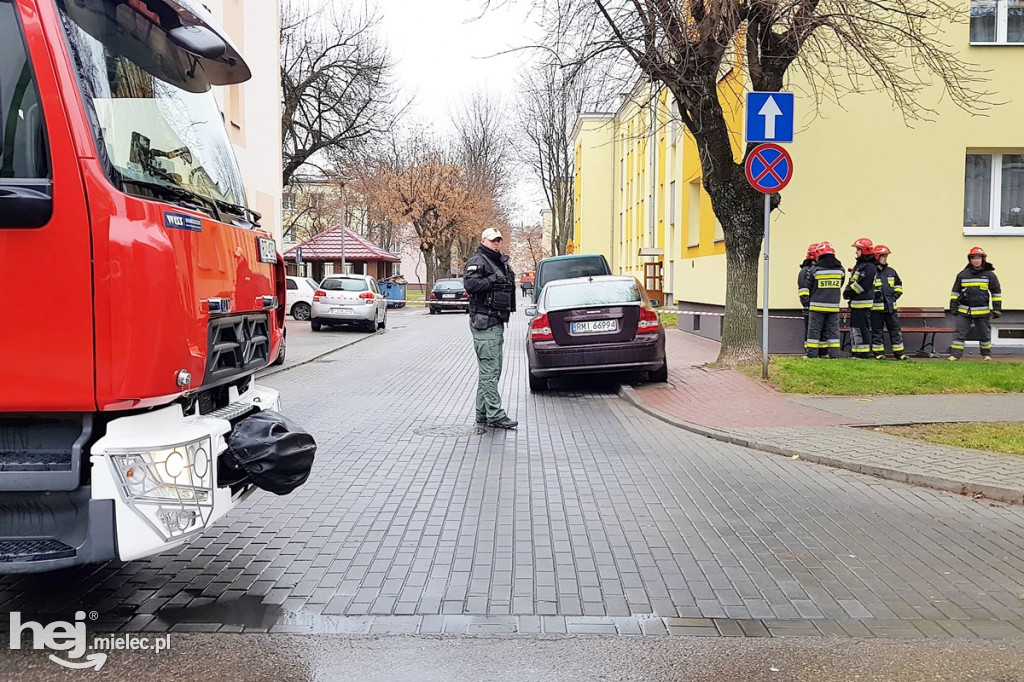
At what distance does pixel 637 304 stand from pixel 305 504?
678 cm

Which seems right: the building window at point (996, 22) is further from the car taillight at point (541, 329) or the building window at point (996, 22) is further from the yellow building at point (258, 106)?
the yellow building at point (258, 106)

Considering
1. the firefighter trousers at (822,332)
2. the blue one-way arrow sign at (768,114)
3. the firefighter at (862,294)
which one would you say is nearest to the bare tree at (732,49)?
the blue one-way arrow sign at (768,114)

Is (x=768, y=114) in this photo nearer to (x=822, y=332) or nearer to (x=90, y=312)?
(x=822, y=332)

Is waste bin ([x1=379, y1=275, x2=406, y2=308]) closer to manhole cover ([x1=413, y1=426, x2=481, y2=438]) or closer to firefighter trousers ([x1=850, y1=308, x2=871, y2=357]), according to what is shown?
firefighter trousers ([x1=850, y1=308, x2=871, y2=357])

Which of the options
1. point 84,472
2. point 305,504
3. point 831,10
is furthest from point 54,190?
point 831,10

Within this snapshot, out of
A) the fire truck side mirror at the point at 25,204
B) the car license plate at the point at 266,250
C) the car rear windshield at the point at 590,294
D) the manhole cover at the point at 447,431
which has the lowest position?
the manhole cover at the point at 447,431

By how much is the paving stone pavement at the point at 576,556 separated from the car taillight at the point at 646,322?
12.2 feet

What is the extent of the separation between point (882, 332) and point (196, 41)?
13.0 meters

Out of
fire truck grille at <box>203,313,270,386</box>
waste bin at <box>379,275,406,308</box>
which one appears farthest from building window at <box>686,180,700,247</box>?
waste bin at <box>379,275,406,308</box>

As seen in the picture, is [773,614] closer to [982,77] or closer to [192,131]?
[192,131]

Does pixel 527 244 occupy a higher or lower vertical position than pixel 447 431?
higher

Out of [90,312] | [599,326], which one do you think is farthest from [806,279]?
[90,312]

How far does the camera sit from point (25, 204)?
3236 millimetres

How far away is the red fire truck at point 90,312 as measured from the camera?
3289mm
